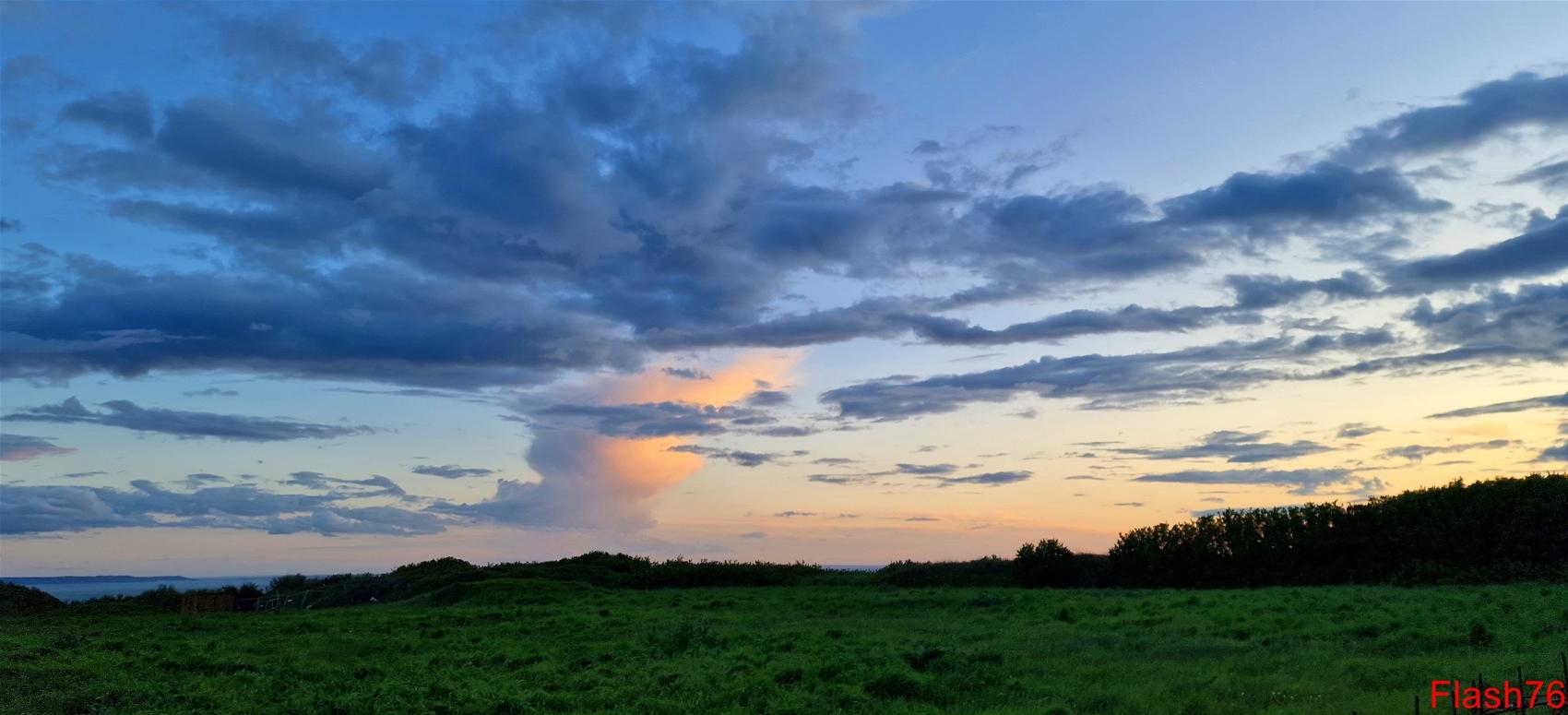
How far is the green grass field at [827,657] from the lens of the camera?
19094 millimetres

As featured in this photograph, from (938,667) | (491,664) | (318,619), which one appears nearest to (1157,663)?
(938,667)

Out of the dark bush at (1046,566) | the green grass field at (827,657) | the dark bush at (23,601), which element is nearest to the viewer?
the green grass field at (827,657)

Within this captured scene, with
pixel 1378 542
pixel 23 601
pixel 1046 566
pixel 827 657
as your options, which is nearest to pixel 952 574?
pixel 1046 566

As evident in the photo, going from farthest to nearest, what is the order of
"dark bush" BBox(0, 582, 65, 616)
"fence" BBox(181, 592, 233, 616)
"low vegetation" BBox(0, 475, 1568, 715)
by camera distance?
"fence" BBox(181, 592, 233, 616), "dark bush" BBox(0, 582, 65, 616), "low vegetation" BBox(0, 475, 1568, 715)

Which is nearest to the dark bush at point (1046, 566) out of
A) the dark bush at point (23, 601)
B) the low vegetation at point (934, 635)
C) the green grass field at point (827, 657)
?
the low vegetation at point (934, 635)

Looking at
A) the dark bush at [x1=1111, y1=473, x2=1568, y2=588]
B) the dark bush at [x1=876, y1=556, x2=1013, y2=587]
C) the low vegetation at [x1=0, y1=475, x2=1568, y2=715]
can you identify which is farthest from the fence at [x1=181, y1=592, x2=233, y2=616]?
the dark bush at [x1=1111, y1=473, x2=1568, y2=588]

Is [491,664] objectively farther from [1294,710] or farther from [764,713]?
[1294,710]

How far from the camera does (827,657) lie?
934 inches

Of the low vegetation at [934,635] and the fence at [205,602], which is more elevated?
the low vegetation at [934,635]

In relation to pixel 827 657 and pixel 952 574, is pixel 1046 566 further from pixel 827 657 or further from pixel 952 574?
pixel 827 657

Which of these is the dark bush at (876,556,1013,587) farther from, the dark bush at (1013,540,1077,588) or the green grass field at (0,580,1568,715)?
the green grass field at (0,580,1568,715)

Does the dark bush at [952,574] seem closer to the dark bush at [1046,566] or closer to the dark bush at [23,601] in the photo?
the dark bush at [1046,566]

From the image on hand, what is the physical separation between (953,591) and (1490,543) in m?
24.1

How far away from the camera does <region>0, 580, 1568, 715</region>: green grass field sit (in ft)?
62.6
